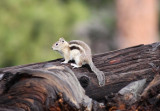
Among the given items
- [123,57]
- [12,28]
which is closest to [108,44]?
[12,28]

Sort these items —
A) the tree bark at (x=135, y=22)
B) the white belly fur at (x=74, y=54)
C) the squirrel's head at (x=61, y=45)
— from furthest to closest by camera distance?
the tree bark at (x=135, y=22) < the squirrel's head at (x=61, y=45) < the white belly fur at (x=74, y=54)

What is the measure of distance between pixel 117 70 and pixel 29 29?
8.98m

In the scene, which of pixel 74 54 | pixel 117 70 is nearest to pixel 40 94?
pixel 117 70

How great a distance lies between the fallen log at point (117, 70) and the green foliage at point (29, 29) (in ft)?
26.7

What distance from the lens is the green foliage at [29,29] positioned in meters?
13.1

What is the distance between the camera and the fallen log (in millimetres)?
4539

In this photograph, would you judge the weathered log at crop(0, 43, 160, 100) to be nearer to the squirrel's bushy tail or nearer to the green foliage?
the squirrel's bushy tail

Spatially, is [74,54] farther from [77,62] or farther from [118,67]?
[118,67]

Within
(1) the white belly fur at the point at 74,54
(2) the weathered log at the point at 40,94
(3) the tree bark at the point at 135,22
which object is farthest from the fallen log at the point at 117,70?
(3) the tree bark at the point at 135,22

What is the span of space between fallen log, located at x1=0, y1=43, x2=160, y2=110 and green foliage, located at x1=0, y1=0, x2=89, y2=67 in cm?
812

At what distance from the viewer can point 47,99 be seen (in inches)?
159

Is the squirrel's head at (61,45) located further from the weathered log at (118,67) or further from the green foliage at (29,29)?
the green foliage at (29,29)

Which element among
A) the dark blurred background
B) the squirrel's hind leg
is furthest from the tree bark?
the squirrel's hind leg

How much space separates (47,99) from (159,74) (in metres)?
1.25
